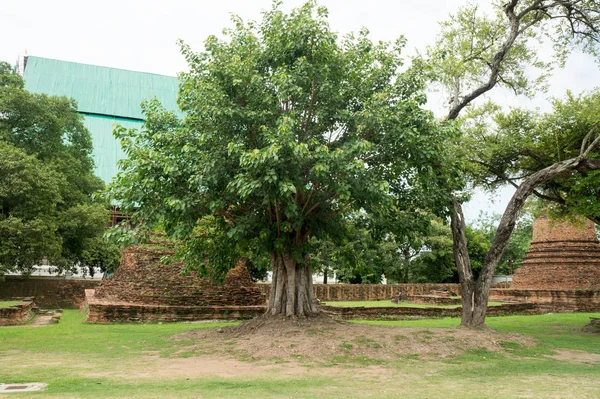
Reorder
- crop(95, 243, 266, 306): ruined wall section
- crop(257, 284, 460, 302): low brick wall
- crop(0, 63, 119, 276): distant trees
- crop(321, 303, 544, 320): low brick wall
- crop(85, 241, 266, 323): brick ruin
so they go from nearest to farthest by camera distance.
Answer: crop(85, 241, 266, 323): brick ruin < crop(95, 243, 266, 306): ruined wall section < crop(321, 303, 544, 320): low brick wall < crop(0, 63, 119, 276): distant trees < crop(257, 284, 460, 302): low brick wall

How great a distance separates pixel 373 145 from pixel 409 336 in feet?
12.2

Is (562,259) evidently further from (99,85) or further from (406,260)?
(99,85)

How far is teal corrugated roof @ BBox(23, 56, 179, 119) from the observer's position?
35562mm

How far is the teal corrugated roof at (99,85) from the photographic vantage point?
35562 millimetres

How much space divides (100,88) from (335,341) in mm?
33050

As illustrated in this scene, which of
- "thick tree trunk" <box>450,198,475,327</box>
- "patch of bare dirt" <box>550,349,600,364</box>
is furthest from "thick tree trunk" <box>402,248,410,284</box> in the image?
"patch of bare dirt" <box>550,349,600,364</box>

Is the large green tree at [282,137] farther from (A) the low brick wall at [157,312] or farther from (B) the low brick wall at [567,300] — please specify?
(B) the low brick wall at [567,300]

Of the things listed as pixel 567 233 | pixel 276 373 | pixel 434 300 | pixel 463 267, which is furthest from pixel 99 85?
pixel 276 373

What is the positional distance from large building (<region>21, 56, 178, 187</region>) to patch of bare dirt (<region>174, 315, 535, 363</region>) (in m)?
25.4

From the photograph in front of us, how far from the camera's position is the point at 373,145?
1012 centimetres

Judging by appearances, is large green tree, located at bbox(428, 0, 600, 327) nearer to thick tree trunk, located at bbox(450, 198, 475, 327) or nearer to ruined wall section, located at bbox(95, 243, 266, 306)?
thick tree trunk, located at bbox(450, 198, 475, 327)

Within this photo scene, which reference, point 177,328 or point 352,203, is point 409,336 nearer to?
point 352,203

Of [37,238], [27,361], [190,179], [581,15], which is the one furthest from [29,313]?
[581,15]

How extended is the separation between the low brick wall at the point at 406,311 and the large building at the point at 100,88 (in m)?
21.2
